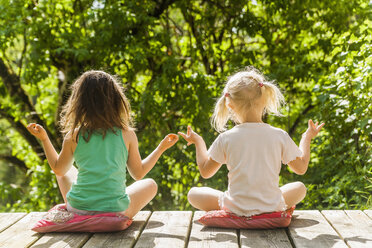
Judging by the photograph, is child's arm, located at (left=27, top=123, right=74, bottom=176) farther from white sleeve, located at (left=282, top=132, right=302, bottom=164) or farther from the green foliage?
the green foliage

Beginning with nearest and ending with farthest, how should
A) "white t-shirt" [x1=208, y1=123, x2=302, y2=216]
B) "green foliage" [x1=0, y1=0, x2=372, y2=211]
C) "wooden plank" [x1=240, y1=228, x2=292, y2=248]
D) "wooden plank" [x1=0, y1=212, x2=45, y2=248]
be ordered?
"wooden plank" [x1=240, y1=228, x2=292, y2=248] → "wooden plank" [x1=0, y1=212, x2=45, y2=248] → "white t-shirt" [x1=208, y1=123, x2=302, y2=216] → "green foliage" [x1=0, y1=0, x2=372, y2=211]

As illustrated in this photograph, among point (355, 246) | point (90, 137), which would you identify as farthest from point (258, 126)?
point (90, 137)

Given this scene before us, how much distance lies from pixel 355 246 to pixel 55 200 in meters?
3.94

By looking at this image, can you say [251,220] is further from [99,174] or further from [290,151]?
[99,174]

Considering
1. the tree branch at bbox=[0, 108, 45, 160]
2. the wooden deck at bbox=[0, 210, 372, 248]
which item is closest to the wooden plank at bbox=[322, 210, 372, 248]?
the wooden deck at bbox=[0, 210, 372, 248]

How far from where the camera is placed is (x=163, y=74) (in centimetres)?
502

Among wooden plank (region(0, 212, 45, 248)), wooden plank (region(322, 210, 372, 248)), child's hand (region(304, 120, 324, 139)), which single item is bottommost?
wooden plank (region(322, 210, 372, 248))

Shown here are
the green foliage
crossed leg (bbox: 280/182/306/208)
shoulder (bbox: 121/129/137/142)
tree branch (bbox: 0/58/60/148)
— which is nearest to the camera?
shoulder (bbox: 121/129/137/142)

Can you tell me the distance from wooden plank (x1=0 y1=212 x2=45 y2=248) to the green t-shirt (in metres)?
0.30

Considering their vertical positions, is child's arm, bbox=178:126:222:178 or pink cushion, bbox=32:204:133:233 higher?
child's arm, bbox=178:126:222:178

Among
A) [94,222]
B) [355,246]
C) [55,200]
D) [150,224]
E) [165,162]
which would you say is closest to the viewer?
[355,246]

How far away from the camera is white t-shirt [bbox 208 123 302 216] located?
101 inches

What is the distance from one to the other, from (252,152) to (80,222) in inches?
41.2

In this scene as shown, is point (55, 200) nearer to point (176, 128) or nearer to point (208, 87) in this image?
point (176, 128)
